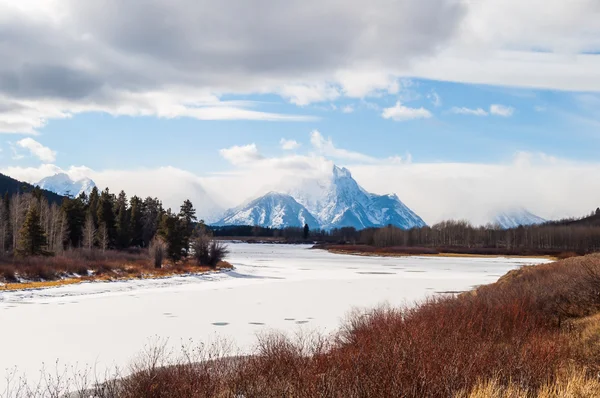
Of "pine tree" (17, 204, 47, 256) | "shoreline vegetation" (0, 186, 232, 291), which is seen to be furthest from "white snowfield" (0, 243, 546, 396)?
"pine tree" (17, 204, 47, 256)

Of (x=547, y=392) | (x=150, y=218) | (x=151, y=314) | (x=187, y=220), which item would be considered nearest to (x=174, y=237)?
(x=187, y=220)

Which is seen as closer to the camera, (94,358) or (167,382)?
(167,382)

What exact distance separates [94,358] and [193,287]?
28.8m

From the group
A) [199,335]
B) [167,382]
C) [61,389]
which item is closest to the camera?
[167,382]

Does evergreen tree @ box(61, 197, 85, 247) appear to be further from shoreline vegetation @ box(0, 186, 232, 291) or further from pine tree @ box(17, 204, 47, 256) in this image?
pine tree @ box(17, 204, 47, 256)

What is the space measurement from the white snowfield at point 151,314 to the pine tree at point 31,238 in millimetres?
15403

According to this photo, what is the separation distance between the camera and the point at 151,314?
2722 centimetres

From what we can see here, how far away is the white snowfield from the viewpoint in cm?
1767

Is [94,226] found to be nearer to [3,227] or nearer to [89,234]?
[89,234]

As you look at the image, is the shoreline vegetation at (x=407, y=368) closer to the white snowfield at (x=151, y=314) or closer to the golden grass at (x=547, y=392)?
the golden grass at (x=547, y=392)

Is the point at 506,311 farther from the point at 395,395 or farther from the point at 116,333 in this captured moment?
the point at 116,333

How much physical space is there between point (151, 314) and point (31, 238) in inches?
1409

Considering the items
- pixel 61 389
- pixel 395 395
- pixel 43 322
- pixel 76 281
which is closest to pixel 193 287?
pixel 76 281

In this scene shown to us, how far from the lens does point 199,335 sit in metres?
20.9
